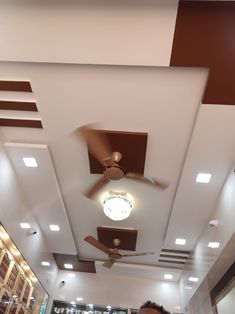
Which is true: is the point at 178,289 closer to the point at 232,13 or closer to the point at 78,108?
the point at 78,108

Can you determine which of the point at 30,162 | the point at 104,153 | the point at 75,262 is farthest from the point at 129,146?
the point at 75,262

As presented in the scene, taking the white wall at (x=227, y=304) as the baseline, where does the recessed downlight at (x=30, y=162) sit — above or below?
above

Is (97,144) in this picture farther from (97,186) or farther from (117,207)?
(117,207)

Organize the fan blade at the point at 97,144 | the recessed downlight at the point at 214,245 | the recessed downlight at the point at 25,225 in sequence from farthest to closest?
the recessed downlight at the point at 25,225 → the recessed downlight at the point at 214,245 → the fan blade at the point at 97,144

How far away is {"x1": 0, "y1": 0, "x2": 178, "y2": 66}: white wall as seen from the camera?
90.3 inches

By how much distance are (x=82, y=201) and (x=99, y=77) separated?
2544 millimetres

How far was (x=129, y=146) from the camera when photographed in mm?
3432

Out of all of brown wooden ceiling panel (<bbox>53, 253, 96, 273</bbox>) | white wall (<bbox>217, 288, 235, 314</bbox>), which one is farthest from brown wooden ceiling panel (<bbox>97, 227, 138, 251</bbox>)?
white wall (<bbox>217, 288, 235, 314</bbox>)

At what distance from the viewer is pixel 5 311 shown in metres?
4.17

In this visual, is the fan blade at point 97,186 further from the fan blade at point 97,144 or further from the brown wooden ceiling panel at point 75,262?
the brown wooden ceiling panel at point 75,262

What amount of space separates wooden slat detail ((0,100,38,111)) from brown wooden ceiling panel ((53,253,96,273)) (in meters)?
4.33

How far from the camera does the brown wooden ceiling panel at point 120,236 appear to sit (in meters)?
5.37

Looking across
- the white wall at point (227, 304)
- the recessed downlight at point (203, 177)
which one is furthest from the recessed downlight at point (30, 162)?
the white wall at point (227, 304)

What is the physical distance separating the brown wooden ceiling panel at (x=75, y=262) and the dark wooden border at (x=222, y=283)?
3176mm
